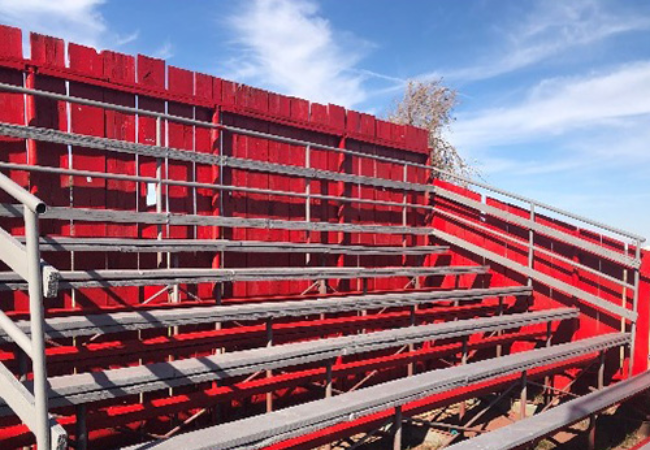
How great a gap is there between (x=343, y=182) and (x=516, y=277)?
111 inches

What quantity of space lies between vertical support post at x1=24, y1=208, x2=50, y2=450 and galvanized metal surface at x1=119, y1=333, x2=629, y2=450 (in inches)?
28.2

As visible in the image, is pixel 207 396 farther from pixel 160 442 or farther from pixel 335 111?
pixel 335 111

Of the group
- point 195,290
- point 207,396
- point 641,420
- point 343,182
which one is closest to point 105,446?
point 207,396

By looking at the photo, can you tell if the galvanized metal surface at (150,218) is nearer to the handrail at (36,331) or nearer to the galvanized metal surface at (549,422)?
the handrail at (36,331)

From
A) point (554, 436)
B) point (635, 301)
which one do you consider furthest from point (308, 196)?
point (635, 301)

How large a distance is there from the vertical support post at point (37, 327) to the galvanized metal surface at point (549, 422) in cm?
233

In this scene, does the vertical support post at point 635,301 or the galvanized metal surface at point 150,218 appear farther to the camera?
the vertical support post at point 635,301

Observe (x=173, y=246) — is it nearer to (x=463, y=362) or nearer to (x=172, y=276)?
(x=172, y=276)

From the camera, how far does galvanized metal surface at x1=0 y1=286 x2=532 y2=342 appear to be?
289cm

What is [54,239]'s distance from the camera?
3.48 metres

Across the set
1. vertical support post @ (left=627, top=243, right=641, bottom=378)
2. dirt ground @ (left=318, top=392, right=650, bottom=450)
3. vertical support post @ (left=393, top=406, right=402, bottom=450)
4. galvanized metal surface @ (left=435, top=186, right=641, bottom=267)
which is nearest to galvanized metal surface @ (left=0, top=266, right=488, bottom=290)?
dirt ground @ (left=318, top=392, right=650, bottom=450)

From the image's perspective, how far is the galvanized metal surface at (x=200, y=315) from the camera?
2887 mm

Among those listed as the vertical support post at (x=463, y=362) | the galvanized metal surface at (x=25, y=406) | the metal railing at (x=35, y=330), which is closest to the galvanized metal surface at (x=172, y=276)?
the galvanized metal surface at (x=25, y=406)

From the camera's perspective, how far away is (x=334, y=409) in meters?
2.94
